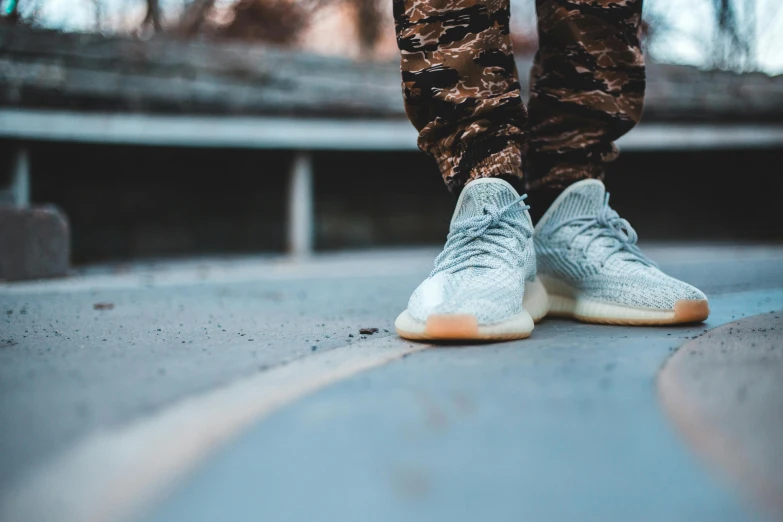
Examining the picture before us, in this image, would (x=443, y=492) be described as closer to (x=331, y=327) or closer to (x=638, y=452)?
(x=638, y=452)

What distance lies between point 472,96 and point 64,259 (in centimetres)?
183

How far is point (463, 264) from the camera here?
0.92m

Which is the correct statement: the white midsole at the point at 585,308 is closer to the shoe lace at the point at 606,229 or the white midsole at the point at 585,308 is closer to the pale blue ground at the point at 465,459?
the shoe lace at the point at 606,229

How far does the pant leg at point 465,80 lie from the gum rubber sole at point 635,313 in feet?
0.87

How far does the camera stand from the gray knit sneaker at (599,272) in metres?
0.96

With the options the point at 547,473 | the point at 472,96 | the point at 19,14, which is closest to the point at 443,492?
the point at 547,473

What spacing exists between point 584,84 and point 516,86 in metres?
0.22

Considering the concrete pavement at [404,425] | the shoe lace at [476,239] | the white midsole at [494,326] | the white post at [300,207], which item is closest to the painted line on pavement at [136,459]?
the concrete pavement at [404,425]

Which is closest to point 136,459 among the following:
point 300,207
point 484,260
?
point 484,260

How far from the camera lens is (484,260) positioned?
92 cm

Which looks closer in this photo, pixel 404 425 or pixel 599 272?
pixel 404 425

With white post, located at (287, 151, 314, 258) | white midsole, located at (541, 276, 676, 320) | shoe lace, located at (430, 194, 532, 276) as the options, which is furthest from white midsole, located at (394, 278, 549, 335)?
white post, located at (287, 151, 314, 258)

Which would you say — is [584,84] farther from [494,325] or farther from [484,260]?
[494,325]

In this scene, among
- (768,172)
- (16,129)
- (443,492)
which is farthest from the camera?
(768,172)
